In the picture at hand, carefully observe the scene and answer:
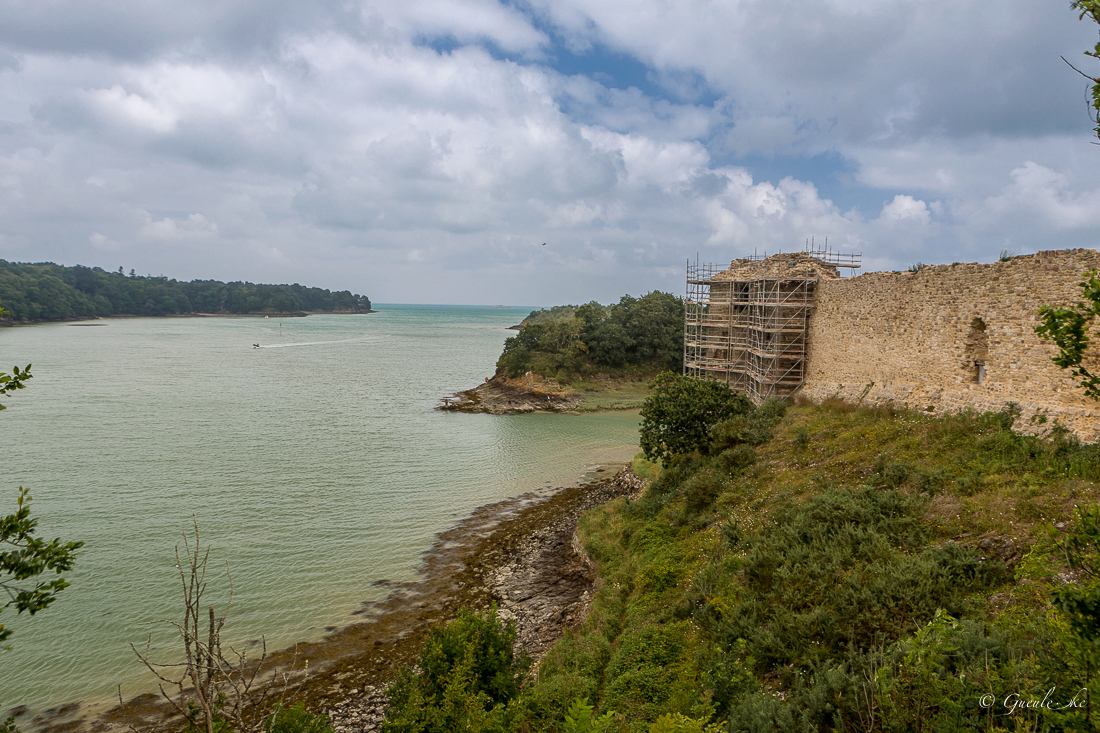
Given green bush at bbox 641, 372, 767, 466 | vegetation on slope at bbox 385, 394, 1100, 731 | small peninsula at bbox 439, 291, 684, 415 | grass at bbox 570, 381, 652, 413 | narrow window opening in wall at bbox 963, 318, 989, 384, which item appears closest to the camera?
vegetation on slope at bbox 385, 394, 1100, 731

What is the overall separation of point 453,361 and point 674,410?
64.5m

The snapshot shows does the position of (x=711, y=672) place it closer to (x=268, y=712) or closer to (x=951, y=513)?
(x=951, y=513)

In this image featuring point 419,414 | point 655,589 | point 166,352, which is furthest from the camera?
point 166,352

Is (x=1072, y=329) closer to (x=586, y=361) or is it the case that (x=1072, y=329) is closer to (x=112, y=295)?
(x=586, y=361)

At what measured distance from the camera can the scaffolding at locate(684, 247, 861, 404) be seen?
22.3 m

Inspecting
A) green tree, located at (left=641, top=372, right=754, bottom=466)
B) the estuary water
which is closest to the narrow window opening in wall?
green tree, located at (left=641, top=372, right=754, bottom=466)

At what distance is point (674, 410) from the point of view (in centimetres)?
1900

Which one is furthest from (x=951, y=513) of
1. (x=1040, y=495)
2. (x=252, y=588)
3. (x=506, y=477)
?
(x=506, y=477)

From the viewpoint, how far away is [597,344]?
56.0 metres

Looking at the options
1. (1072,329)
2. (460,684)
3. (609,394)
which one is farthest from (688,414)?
(609,394)

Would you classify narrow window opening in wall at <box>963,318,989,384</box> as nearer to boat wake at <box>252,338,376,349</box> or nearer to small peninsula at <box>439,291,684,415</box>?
small peninsula at <box>439,291,684,415</box>

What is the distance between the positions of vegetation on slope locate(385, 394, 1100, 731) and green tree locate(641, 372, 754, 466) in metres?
3.70

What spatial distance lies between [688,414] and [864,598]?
1117 cm

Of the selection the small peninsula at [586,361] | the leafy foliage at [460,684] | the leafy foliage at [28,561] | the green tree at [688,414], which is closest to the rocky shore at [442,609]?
the leafy foliage at [460,684]
